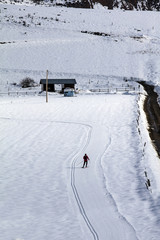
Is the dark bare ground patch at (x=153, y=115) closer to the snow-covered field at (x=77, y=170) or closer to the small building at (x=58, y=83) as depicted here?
the snow-covered field at (x=77, y=170)

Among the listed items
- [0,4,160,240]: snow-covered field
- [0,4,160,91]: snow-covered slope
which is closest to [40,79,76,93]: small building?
[0,4,160,240]: snow-covered field

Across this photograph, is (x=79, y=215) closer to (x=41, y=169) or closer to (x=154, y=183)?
(x=154, y=183)

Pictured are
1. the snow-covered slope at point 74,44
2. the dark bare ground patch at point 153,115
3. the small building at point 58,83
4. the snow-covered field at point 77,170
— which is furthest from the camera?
the snow-covered slope at point 74,44

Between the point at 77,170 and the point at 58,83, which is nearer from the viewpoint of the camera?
the point at 77,170

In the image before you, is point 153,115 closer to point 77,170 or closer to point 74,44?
point 77,170

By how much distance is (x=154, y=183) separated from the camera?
720 inches

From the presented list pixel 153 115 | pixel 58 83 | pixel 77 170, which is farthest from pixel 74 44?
pixel 77 170

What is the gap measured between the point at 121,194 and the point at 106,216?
2854 mm

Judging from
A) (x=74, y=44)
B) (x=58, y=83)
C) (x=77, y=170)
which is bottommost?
(x=77, y=170)

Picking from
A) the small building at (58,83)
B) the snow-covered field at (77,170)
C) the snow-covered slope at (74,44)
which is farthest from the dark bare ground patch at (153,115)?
the snow-covered slope at (74,44)

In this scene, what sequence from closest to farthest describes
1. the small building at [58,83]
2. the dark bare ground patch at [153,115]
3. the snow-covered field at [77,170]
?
the snow-covered field at [77,170]
the dark bare ground patch at [153,115]
the small building at [58,83]

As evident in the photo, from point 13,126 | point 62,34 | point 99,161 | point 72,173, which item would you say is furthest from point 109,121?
point 62,34

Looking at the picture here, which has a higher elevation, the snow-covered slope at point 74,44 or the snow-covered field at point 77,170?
the snow-covered slope at point 74,44

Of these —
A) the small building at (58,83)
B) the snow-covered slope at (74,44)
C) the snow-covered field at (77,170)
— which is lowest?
the snow-covered field at (77,170)
